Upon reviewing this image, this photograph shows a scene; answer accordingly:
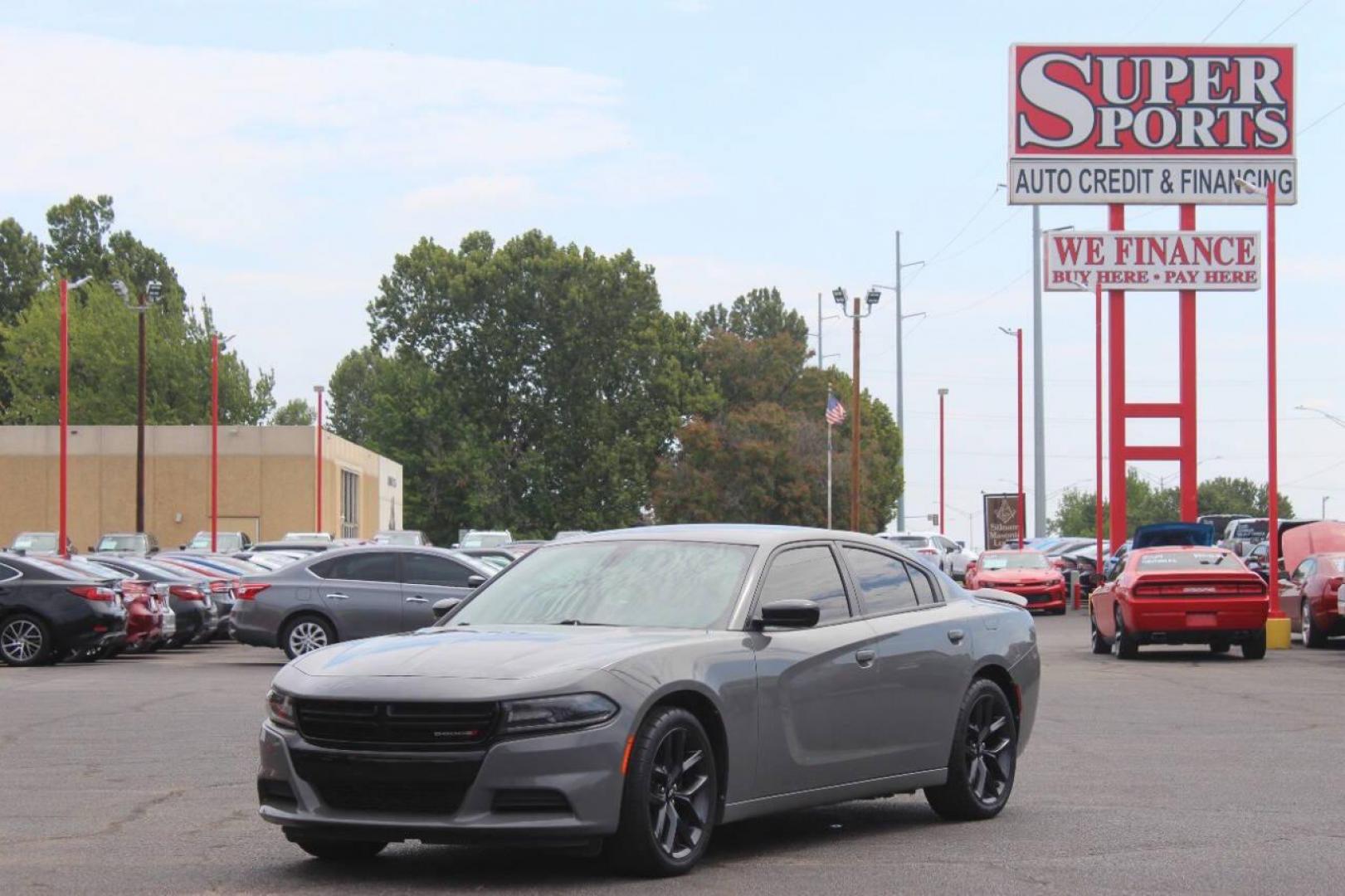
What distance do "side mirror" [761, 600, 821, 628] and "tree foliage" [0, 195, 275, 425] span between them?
87860 millimetres

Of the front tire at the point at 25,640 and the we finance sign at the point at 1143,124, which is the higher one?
the we finance sign at the point at 1143,124

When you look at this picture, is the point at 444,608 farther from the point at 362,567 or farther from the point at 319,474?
the point at 319,474

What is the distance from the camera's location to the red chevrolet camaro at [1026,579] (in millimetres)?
44312

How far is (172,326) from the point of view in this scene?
105 metres

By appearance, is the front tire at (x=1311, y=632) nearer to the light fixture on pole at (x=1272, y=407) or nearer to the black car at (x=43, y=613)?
the light fixture on pole at (x=1272, y=407)

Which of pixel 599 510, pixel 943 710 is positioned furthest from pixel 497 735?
pixel 599 510

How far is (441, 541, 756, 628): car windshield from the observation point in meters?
9.13

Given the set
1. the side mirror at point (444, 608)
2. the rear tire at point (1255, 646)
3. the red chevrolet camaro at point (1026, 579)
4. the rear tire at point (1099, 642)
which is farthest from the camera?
the red chevrolet camaro at point (1026, 579)

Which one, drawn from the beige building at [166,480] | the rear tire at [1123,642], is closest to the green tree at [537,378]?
the beige building at [166,480]

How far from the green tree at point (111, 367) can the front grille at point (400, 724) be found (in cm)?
9498

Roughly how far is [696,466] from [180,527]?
74.3ft

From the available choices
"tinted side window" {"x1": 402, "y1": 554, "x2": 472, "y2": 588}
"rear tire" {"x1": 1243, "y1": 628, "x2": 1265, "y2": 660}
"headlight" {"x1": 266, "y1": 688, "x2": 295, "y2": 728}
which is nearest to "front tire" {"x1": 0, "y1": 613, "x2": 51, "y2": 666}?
"tinted side window" {"x1": 402, "y1": 554, "x2": 472, "y2": 588}

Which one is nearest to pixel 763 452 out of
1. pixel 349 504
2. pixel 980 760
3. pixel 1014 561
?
pixel 349 504

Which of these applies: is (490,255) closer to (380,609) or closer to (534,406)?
(534,406)
